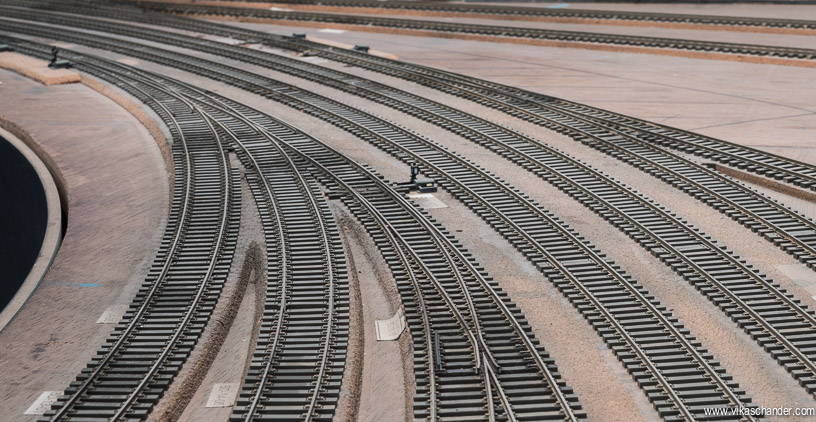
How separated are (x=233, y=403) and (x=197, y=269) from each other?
5.34 metres

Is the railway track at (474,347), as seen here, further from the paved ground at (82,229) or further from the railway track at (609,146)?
the railway track at (609,146)

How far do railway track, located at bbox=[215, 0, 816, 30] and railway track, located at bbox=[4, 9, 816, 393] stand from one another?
61.3 feet

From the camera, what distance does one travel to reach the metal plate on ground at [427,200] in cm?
2327

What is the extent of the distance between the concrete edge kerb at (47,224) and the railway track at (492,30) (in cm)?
2291

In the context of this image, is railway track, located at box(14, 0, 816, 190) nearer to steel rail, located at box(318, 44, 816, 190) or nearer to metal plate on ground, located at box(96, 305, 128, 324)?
steel rail, located at box(318, 44, 816, 190)

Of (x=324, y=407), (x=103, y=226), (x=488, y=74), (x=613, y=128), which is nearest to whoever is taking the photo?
(x=324, y=407)

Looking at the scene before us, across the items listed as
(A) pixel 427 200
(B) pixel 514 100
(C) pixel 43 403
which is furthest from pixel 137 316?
(B) pixel 514 100

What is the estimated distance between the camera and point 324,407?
14523 millimetres

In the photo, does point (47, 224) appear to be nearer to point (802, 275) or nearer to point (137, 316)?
point (137, 316)

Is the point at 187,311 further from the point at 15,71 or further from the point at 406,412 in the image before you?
the point at 15,71

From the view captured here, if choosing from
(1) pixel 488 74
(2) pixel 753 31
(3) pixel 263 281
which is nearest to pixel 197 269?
(3) pixel 263 281

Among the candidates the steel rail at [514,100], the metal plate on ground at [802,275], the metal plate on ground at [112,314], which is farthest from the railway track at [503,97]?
the metal plate on ground at [112,314]

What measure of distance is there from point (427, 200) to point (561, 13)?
27.9 m

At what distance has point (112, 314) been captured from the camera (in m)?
17.8
